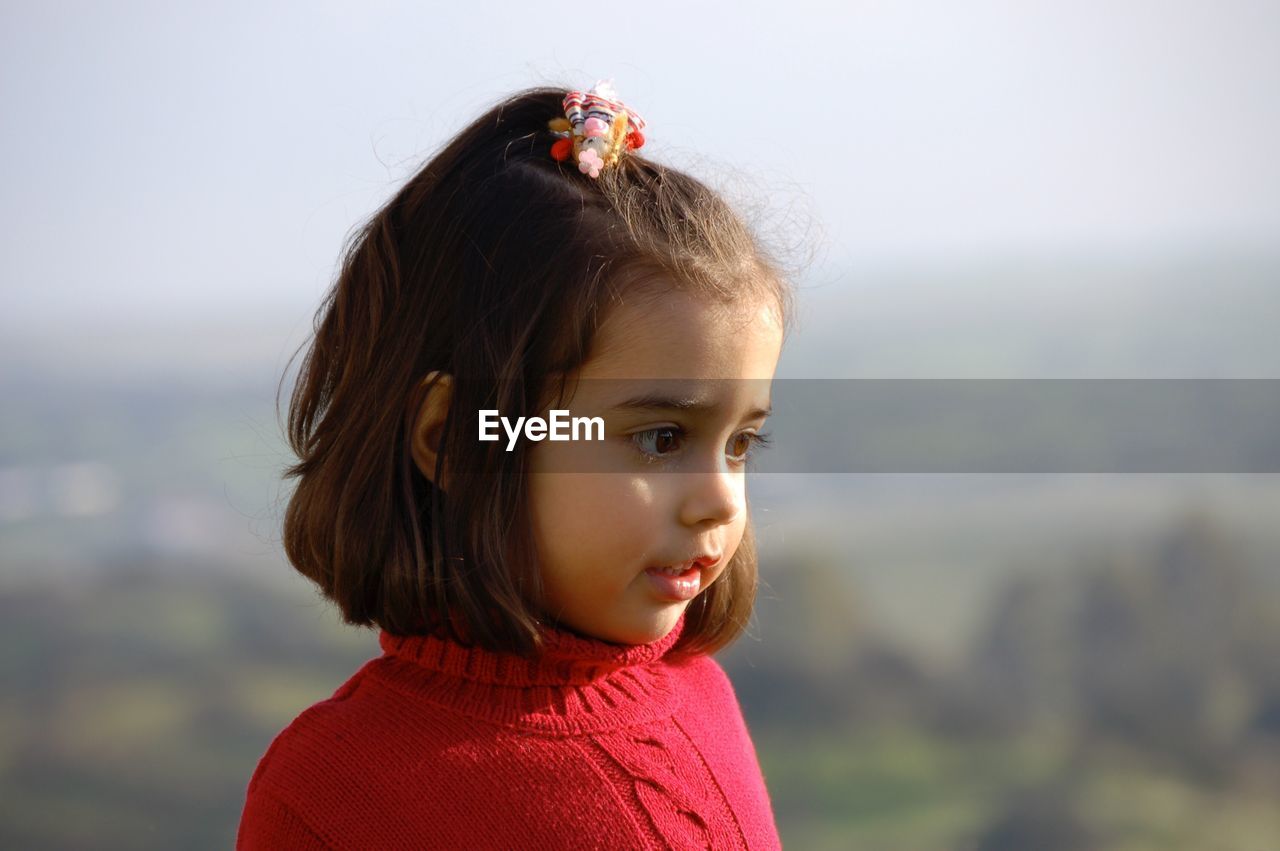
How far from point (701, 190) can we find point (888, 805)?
Result: 125cm

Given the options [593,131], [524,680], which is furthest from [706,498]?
[593,131]

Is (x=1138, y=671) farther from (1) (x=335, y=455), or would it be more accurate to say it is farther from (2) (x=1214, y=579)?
(1) (x=335, y=455)

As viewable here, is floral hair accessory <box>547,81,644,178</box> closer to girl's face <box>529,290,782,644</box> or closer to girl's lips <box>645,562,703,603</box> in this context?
girl's face <box>529,290,782,644</box>

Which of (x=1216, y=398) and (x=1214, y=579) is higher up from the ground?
(x=1216, y=398)

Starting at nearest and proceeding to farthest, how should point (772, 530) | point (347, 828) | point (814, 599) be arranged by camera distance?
1. point (347, 828)
2. point (772, 530)
3. point (814, 599)

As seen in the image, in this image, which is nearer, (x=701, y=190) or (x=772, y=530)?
(x=701, y=190)

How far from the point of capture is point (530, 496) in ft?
3.07

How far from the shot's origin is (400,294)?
3.23 ft

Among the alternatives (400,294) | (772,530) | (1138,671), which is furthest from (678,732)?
(1138,671)

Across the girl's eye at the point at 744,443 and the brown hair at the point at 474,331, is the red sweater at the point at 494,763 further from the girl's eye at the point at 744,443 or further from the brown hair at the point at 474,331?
the girl's eye at the point at 744,443

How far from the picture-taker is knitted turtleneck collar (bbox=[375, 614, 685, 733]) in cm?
95

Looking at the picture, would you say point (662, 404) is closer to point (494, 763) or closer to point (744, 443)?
point (744, 443)

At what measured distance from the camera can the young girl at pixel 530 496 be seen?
0.90 metres

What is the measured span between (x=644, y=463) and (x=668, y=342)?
0.31 feet
